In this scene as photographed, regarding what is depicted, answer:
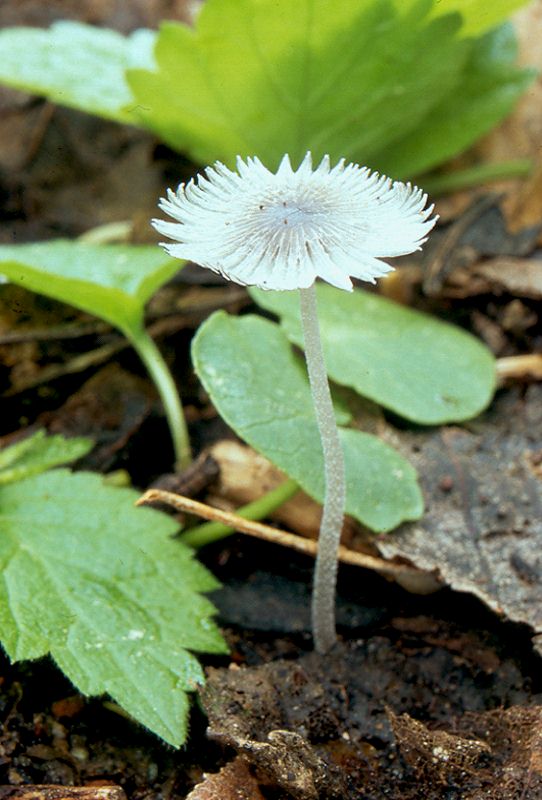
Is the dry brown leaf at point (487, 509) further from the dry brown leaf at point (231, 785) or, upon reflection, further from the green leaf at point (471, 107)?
the green leaf at point (471, 107)

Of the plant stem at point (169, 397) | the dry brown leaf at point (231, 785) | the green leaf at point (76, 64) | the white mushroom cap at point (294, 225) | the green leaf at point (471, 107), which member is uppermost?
the green leaf at point (471, 107)

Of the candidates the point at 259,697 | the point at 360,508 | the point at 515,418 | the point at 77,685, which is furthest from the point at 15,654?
the point at 515,418

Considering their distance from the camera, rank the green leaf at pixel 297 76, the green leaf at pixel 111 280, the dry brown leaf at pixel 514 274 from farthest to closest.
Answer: the dry brown leaf at pixel 514 274, the green leaf at pixel 297 76, the green leaf at pixel 111 280

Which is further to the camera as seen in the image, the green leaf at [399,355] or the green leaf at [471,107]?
the green leaf at [471,107]

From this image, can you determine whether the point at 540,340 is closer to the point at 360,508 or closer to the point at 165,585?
the point at 360,508

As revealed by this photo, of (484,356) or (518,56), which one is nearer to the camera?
(484,356)

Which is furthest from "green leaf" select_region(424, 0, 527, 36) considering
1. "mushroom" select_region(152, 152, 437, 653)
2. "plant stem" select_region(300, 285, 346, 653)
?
"plant stem" select_region(300, 285, 346, 653)

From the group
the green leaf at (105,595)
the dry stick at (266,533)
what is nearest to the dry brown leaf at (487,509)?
the dry stick at (266,533)
